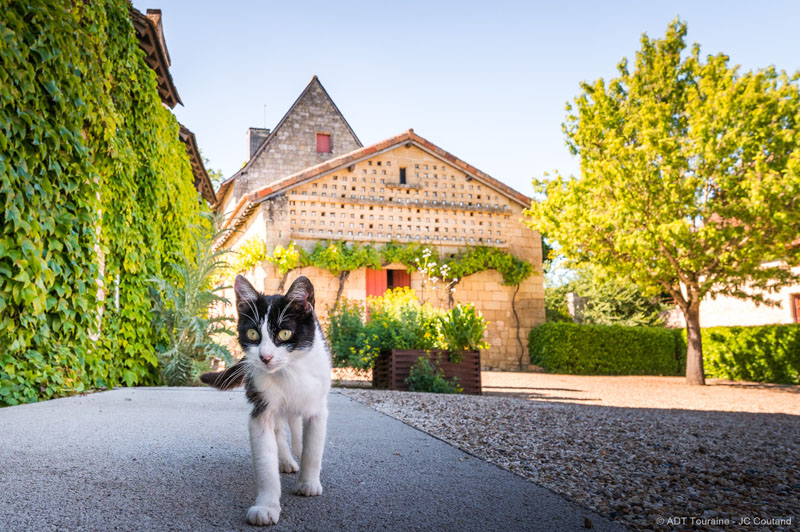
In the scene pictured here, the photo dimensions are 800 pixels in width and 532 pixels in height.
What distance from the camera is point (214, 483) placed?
7.80ft

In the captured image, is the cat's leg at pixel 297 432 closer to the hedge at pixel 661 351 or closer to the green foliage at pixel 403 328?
the green foliage at pixel 403 328

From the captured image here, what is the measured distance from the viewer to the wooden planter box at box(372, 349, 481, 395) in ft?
25.8

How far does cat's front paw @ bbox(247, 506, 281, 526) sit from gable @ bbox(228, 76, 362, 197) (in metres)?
19.3

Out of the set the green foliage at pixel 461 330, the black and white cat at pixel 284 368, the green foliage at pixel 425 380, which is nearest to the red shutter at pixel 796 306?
the green foliage at pixel 461 330

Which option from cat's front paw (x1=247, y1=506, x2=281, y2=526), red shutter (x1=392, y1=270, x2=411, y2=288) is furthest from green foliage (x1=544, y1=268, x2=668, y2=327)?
cat's front paw (x1=247, y1=506, x2=281, y2=526)

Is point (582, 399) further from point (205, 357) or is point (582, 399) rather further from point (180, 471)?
point (180, 471)

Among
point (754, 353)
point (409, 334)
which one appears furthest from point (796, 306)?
point (409, 334)

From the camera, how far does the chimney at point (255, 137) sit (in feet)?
76.0

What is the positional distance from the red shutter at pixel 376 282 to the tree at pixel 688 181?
4.63 metres

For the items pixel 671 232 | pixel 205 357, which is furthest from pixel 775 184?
pixel 205 357

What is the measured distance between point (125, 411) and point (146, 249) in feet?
9.62

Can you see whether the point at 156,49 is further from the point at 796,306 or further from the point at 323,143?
the point at 796,306

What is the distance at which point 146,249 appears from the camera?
6598mm

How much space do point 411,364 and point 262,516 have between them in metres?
6.09
